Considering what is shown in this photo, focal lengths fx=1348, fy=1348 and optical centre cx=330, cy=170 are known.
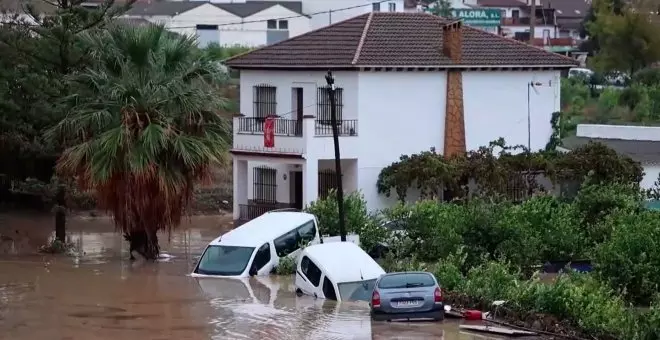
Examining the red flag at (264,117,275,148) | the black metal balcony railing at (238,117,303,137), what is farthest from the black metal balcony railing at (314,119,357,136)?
the red flag at (264,117,275,148)

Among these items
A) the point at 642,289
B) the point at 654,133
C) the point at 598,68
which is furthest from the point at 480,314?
the point at 598,68

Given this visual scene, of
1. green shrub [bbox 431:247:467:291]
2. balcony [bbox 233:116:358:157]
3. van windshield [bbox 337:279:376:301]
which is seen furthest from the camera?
balcony [bbox 233:116:358:157]

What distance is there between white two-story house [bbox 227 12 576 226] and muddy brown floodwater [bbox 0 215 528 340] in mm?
7102

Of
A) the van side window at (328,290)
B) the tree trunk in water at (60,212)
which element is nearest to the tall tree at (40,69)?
the tree trunk in water at (60,212)

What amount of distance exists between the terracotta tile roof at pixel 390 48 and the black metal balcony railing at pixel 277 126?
192 cm

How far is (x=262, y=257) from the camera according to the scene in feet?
111

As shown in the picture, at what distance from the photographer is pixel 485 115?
47.3 m

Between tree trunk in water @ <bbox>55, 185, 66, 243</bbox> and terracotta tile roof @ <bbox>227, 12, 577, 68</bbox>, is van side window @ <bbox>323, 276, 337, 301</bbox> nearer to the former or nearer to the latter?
tree trunk in water @ <bbox>55, 185, 66, 243</bbox>

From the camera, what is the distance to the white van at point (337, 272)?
28.7 meters

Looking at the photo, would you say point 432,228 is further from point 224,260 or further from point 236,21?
point 236,21

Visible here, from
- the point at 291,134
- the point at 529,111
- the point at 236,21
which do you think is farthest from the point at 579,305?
the point at 236,21

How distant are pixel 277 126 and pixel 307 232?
1029 cm

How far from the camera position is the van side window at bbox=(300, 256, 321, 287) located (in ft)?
96.6

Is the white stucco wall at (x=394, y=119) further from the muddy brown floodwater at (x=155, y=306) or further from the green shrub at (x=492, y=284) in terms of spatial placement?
the green shrub at (x=492, y=284)
